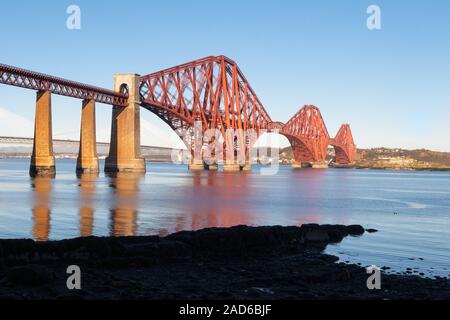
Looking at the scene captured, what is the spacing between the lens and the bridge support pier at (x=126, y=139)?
98.6 meters

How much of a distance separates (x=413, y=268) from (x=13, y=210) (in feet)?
81.7

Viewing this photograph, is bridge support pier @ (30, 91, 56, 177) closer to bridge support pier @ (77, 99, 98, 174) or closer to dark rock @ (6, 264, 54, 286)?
bridge support pier @ (77, 99, 98, 174)

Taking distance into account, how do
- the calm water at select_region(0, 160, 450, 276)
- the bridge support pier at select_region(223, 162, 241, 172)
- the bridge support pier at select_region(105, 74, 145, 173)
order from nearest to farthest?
the calm water at select_region(0, 160, 450, 276)
the bridge support pier at select_region(105, 74, 145, 173)
the bridge support pier at select_region(223, 162, 241, 172)

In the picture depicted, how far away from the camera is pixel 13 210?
113 feet

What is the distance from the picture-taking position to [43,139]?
71250 mm

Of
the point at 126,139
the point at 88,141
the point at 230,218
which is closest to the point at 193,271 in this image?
the point at 230,218

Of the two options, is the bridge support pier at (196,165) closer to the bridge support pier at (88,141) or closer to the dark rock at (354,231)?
the bridge support pier at (88,141)

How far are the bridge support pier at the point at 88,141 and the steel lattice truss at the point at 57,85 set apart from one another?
2076mm

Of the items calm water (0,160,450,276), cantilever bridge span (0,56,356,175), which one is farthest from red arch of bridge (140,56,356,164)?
calm water (0,160,450,276)

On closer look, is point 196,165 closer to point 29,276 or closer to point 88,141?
point 88,141

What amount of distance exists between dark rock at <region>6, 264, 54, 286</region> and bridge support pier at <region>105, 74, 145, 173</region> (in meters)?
84.0

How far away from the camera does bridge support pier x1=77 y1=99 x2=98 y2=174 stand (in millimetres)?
86106
